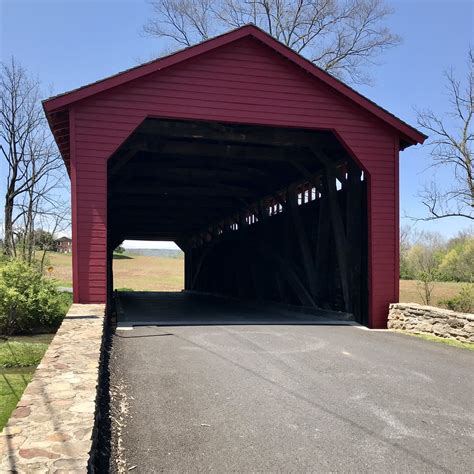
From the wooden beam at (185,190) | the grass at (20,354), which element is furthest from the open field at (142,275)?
the grass at (20,354)

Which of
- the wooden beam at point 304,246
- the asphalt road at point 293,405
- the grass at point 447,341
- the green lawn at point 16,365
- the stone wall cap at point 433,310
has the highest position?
the wooden beam at point 304,246

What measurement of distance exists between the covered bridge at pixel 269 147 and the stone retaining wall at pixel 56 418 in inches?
177

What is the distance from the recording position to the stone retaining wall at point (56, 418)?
2.72 m

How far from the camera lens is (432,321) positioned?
29.5 feet

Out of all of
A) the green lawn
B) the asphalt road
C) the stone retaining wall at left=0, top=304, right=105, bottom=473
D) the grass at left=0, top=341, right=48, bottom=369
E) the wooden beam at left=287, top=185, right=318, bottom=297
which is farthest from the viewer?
the wooden beam at left=287, top=185, right=318, bottom=297

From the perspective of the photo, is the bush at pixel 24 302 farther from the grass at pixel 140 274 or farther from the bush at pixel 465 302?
the grass at pixel 140 274

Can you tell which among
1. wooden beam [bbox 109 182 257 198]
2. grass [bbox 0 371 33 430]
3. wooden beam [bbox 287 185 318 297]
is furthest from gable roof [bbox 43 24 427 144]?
wooden beam [bbox 109 182 257 198]

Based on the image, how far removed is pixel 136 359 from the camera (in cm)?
628

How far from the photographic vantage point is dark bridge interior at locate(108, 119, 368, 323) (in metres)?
11.4

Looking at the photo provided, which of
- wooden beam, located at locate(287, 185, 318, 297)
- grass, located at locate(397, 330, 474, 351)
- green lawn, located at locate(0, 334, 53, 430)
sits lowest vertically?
green lawn, located at locate(0, 334, 53, 430)

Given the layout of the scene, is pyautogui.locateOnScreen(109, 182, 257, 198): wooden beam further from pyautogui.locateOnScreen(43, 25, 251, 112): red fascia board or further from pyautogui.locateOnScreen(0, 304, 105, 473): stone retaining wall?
pyautogui.locateOnScreen(0, 304, 105, 473): stone retaining wall

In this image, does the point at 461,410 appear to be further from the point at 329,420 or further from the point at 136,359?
the point at 136,359

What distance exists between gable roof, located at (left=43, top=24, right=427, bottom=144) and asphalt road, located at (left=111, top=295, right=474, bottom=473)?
14.8ft

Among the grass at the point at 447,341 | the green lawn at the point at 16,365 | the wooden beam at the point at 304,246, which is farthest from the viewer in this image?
the wooden beam at the point at 304,246
